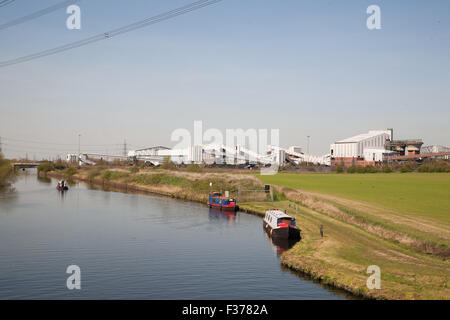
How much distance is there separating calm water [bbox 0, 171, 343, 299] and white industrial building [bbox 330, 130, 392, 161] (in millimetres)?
117596

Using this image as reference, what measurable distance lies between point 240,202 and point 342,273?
41149 millimetres

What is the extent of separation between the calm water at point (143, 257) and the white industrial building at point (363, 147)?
118 meters

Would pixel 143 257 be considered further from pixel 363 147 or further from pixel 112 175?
pixel 363 147

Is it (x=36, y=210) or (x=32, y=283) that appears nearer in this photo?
(x=32, y=283)

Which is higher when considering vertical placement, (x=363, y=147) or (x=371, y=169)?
(x=363, y=147)

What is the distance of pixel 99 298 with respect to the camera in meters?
22.9

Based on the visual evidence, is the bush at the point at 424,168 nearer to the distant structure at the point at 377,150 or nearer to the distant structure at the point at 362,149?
the distant structure at the point at 377,150

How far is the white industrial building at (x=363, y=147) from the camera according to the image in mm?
159875

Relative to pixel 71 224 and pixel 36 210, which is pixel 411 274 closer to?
pixel 71 224

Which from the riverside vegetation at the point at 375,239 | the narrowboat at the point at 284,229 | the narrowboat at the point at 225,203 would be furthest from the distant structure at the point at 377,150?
the narrowboat at the point at 284,229

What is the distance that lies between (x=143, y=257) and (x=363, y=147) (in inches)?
5899

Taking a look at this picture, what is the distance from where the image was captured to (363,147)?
16688 centimetres

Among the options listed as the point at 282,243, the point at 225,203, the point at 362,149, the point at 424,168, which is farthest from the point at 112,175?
the point at 362,149
